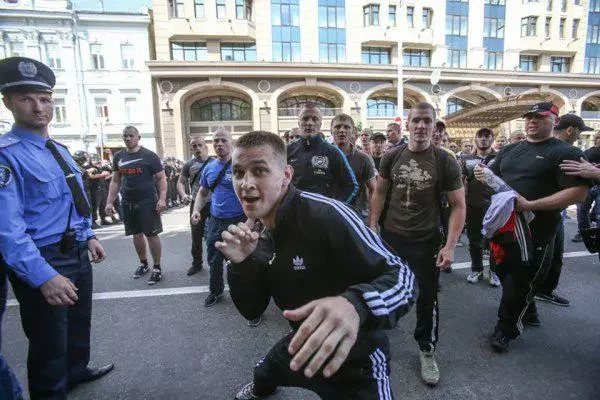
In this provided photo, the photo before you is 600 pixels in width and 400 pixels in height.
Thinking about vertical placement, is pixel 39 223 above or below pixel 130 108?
below

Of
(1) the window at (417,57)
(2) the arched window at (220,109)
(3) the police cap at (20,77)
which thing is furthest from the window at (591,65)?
(3) the police cap at (20,77)

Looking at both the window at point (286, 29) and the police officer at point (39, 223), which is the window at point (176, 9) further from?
the police officer at point (39, 223)

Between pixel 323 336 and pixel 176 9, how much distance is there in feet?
97.9

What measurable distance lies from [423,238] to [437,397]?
3.87 ft

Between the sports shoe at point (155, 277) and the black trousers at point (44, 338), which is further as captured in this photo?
the sports shoe at point (155, 277)

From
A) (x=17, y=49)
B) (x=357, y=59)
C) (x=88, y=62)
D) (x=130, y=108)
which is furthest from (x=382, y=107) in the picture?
(x=17, y=49)

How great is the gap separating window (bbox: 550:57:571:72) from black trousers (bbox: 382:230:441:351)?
39830mm

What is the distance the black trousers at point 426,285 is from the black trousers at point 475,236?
212cm

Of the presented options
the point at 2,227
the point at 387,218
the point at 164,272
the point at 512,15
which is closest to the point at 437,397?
the point at 387,218

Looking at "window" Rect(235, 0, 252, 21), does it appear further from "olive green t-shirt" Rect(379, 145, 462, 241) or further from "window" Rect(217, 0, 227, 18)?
"olive green t-shirt" Rect(379, 145, 462, 241)

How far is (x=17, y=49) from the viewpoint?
2378cm

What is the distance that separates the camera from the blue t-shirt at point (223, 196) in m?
3.78

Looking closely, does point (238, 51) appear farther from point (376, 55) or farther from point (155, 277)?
point (155, 277)

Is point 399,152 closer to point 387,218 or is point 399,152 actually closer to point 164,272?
point 387,218
